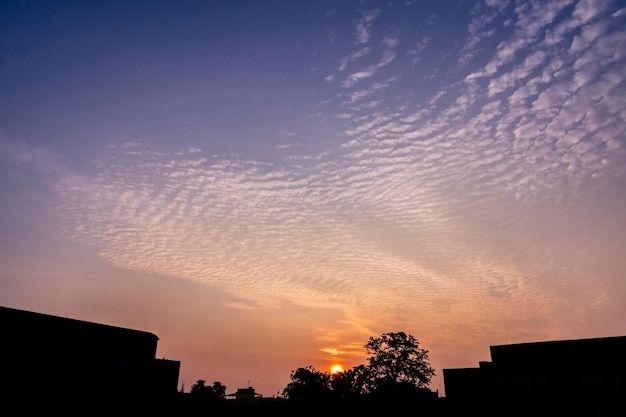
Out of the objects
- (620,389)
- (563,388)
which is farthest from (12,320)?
(620,389)

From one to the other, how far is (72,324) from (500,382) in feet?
92.6

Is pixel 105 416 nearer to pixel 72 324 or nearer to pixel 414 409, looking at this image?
pixel 72 324

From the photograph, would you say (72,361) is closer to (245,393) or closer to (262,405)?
(262,405)

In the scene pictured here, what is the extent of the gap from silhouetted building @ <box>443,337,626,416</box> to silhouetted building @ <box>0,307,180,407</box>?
25690 millimetres

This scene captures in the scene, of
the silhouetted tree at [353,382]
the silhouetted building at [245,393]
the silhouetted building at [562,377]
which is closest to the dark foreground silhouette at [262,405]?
the silhouetted building at [562,377]

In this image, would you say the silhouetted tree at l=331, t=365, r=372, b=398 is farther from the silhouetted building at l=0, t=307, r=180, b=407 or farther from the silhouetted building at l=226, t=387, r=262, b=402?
the silhouetted building at l=0, t=307, r=180, b=407

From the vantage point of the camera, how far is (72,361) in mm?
27438

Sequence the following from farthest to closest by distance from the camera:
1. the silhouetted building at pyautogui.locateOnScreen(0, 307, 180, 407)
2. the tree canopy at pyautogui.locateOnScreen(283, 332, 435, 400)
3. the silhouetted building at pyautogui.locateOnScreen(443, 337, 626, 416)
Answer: the tree canopy at pyautogui.locateOnScreen(283, 332, 435, 400) < the silhouetted building at pyautogui.locateOnScreen(0, 307, 180, 407) < the silhouetted building at pyautogui.locateOnScreen(443, 337, 626, 416)

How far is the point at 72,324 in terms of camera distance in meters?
28.0

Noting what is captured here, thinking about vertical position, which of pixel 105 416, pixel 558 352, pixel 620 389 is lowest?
pixel 105 416

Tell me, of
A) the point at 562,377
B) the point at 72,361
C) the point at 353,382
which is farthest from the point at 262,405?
the point at 353,382

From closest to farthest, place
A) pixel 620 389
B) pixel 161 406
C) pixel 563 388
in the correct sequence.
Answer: pixel 620 389
pixel 563 388
pixel 161 406

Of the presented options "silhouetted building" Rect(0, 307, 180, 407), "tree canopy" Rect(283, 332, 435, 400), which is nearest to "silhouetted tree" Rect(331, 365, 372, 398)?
"tree canopy" Rect(283, 332, 435, 400)

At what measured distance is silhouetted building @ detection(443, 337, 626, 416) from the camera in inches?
921
